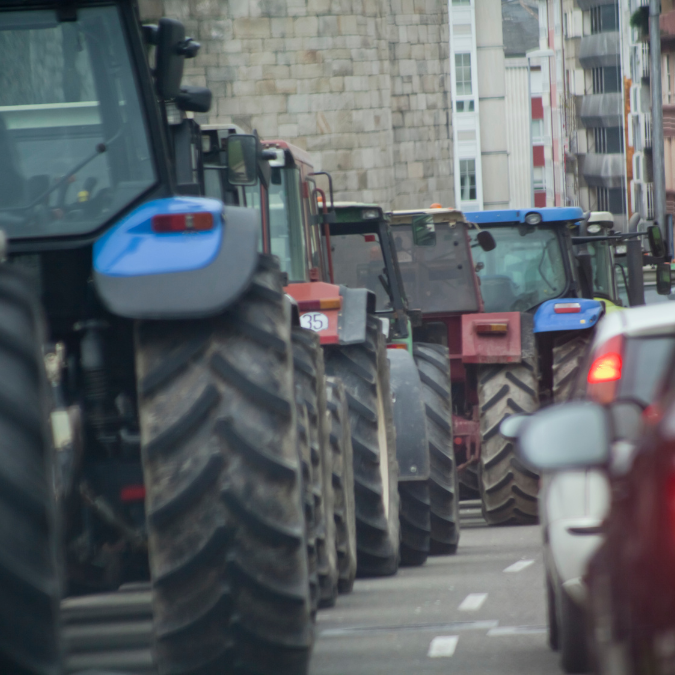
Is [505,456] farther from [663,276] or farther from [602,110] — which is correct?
[602,110]

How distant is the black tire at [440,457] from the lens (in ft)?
28.1

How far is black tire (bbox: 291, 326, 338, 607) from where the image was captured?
221 inches

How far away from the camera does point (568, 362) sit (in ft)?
34.6

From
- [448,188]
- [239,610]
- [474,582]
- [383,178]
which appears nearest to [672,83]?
[448,188]

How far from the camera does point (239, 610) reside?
3.85 meters

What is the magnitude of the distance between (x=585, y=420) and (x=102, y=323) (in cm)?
184

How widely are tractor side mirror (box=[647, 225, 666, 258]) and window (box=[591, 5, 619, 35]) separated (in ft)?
222

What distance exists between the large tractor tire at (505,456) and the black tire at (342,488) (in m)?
3.29

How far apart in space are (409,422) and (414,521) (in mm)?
553

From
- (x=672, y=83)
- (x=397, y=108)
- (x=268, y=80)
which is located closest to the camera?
(x=268, y=80)

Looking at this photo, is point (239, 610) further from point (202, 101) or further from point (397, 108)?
point (397, 108)

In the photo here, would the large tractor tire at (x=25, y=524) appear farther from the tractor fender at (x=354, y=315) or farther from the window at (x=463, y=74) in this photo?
the window at (x=463, y=74)

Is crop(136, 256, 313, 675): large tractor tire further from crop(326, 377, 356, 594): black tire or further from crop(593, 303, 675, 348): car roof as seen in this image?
crop(326, 377, 356, 594): black tire

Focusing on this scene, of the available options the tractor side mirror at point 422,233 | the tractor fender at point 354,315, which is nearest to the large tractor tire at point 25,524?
the tractor fender at point 354,315
